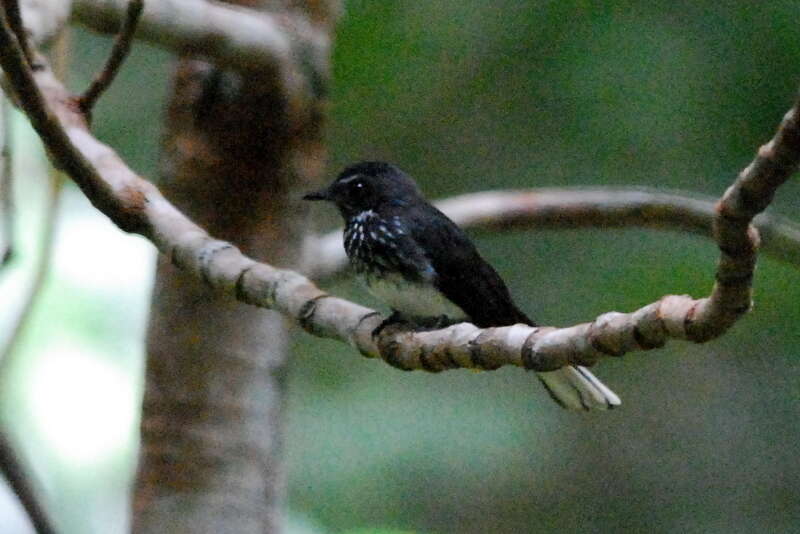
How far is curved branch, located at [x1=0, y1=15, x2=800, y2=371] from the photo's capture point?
51.3 inches

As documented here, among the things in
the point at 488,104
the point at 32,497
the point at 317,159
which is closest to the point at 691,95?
the point at 488,104

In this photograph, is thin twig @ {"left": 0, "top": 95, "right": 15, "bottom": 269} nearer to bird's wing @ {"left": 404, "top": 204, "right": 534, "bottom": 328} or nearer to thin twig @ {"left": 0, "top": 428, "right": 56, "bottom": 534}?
thin twig @ {"left": 0, "top": 428, "right": 56, "bottom": 534}

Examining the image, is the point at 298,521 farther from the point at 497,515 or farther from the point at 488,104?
the point at 488,104

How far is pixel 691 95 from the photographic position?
13.3 ft

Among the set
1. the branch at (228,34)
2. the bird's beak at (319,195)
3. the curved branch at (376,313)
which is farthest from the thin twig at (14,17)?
the bird's beak at (319,195)

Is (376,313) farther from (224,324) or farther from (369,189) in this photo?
(369,189)

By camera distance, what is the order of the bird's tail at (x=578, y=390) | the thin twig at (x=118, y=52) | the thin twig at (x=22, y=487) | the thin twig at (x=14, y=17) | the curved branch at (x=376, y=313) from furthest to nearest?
the bird's tail at (x=578, y=390) → the thin twig at (x=118, y=52) → the thin twig at (x=14, y=17) → the thin twig at (x=22, y=487) → the curved branch at (x=376, y=313)

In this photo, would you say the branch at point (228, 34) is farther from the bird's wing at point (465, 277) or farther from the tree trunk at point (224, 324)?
the bird's wing at point (465, 277)

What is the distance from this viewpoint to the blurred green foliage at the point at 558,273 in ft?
13.3

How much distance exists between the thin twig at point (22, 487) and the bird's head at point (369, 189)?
5.23 feet

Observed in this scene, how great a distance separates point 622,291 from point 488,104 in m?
1.11

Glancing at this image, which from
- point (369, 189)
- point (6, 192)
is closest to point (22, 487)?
point (6, 192)

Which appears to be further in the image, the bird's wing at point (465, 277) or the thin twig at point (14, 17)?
the bird's wing at point (465, 277)

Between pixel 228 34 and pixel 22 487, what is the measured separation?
1.45m
